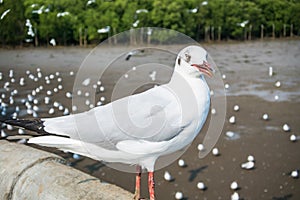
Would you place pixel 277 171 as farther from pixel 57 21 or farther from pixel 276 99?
pixel 57 21

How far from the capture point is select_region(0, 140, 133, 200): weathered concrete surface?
91 cm

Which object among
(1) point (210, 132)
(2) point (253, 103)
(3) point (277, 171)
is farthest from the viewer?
(2) point (253, 103)

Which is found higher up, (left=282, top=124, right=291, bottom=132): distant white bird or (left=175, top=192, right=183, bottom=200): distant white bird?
(left=175, top=192, right=183, bottom=200): distant white bird

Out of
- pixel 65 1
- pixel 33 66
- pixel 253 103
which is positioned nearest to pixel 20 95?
pixel 33 66

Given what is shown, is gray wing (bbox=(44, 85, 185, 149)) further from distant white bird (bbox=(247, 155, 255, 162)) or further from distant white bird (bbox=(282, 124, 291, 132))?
distant white bird (bbox=(282, 124, 291, 132))

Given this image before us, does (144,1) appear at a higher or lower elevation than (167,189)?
higher

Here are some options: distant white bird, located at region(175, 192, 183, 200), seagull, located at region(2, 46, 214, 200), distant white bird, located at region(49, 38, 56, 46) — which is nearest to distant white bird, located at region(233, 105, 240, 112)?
distant white bird, located at region(175, 192, 183, 200)

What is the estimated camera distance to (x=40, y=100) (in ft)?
11.9

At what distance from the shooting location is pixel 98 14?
6.65m

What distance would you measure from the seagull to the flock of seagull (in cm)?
120

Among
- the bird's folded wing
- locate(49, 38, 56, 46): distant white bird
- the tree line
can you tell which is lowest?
locate(49, 38, 56, 46): distant white bird

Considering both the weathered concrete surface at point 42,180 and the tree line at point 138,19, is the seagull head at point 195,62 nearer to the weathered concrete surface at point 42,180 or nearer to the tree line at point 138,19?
the weathered concrete surface at point 42,180

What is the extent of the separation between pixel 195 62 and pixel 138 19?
5775 mm

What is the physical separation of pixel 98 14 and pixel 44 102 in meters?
3.40
